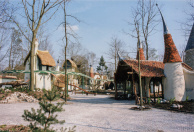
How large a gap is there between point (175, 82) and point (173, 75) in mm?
616

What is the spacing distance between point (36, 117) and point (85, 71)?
44162 millimetres

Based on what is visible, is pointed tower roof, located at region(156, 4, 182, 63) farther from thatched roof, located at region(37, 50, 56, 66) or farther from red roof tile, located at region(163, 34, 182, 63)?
thatched roof, located at region(37, 50, 56, 66)

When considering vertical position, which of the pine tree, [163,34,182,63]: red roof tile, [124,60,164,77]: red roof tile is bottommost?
the pine tree

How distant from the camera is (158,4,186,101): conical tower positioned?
1344 cm

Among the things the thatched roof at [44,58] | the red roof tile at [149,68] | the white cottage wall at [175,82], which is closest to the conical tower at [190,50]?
the red roof tile at [149,68]

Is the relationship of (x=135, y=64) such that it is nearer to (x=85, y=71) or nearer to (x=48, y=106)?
(x=48, y=106)

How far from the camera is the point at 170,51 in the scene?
1405 centimetres

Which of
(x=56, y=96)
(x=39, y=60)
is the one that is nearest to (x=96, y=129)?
(x=56, y=96)

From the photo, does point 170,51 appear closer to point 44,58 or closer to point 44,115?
point 44,115

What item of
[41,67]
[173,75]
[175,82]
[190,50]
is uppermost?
[190,50]

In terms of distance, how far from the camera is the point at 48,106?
12.6ft

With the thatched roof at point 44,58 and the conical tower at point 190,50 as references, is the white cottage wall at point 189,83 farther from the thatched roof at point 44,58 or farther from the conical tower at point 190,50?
the thatched roof at point 44,58

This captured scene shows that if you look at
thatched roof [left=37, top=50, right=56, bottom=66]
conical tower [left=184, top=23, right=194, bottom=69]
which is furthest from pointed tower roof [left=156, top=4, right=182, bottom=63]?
thatched roof [left=37, top=50, right=56, bottom=66]

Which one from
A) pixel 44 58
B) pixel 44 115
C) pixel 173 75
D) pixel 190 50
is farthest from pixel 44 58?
pixel 44 115
